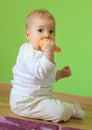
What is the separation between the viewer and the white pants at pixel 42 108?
1252 mm

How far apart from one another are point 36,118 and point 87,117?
236mm

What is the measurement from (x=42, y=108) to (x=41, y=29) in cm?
31

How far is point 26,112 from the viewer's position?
4.20 ft

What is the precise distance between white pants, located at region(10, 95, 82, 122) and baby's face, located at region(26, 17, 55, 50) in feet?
0.69

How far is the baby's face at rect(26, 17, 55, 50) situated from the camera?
1.27 meters

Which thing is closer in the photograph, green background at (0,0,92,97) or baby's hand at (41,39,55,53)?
baby's hand at (41,39,55,53)

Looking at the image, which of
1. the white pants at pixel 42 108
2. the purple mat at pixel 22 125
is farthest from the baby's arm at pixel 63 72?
the purple mat at pixel 22 125

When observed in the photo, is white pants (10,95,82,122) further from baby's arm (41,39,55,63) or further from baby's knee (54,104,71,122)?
baby's arm (41,39,55,63)

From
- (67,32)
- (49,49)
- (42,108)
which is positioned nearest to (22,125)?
(42,108)

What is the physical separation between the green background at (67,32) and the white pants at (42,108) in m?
0.36

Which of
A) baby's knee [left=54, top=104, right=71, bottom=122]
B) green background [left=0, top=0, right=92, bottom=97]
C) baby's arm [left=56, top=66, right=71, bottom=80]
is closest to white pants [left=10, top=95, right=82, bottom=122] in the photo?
baby's knee [left=54, top=104, right=71, bottom=122]

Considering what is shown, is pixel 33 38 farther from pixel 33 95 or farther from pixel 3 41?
pixel 3 41

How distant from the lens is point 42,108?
1.26 metres

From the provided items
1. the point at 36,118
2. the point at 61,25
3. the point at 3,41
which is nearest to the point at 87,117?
the point at 36,118
